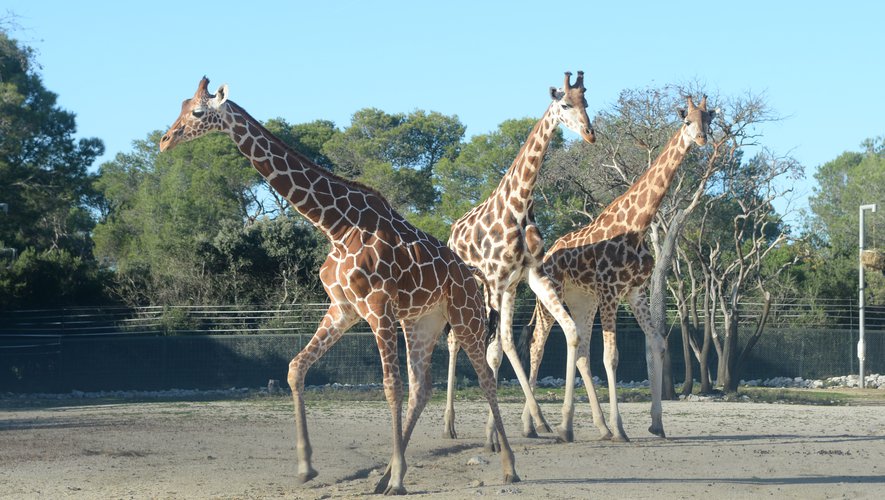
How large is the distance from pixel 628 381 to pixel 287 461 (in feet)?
60.1

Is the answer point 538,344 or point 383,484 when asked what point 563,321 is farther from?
point 383,484

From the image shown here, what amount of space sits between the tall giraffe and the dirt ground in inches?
35.9

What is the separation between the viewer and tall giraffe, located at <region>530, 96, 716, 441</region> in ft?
45.5

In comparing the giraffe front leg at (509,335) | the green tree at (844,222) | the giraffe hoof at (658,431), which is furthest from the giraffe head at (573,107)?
the green tree at (844,222)

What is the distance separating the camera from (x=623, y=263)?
553 inches

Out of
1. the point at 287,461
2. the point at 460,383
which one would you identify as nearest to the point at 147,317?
the point at 460,383

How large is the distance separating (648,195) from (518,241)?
2381 mm

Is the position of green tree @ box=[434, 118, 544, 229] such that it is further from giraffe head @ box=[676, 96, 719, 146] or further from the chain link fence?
giraffe head @ box=[676, 96, 719, 146]

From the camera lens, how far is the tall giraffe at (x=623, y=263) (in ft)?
45.5

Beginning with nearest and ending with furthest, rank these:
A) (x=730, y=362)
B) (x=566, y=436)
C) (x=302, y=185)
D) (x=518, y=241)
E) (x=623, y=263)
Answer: (x=302, y=185), (x=518, y=241), (x=566, y=436), (x=623, y=263), (x=730, y=362)

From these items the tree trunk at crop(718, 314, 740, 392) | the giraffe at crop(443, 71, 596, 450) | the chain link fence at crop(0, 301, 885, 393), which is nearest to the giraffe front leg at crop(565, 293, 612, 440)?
the giraffe at crop(443, 71, 596, 450)

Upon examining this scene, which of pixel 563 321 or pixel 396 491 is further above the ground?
pixel 563 321

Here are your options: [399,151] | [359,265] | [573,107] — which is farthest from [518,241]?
[399,151]

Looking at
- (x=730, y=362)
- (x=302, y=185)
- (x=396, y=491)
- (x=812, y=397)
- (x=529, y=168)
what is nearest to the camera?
(x=396, y=491)
